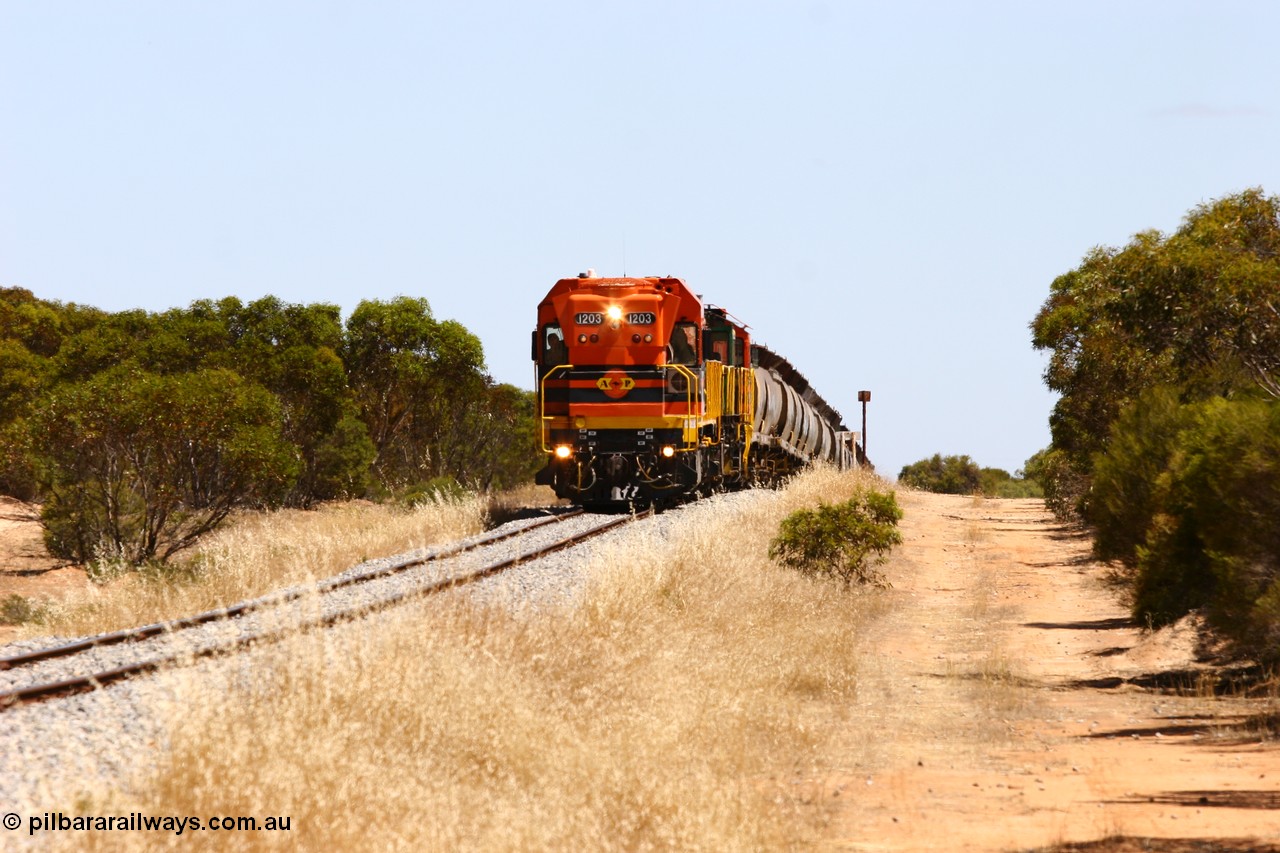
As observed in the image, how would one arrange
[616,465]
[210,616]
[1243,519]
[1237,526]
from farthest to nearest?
[616,465] → [1237,526] → [1243,519] → [210,616]

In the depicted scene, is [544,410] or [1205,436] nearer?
[1205,436]

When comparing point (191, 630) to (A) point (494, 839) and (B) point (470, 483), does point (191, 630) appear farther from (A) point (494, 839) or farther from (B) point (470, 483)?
(B) point (470, 483)

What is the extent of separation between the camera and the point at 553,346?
2469cm

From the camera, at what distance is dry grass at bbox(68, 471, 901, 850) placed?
7207 millimetres

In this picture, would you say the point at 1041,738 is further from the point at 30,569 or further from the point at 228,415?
the point at 30,569

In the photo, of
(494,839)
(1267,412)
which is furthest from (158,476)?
(494,839)

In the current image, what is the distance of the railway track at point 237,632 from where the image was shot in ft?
33.3

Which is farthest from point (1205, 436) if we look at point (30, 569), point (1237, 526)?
point (30, 569)

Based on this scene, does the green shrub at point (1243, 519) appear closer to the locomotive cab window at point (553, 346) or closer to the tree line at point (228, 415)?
the locomotive cab window at point (553, 346)

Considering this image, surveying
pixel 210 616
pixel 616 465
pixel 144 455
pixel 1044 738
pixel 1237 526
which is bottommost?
pixel 1044 738

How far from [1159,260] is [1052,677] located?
21.8 ft

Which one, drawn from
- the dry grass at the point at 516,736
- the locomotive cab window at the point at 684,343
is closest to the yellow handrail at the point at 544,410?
the locomotive cab window at the point at 684,343

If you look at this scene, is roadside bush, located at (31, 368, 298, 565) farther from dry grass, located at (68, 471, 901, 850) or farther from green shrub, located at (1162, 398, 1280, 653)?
green shrub, located at (1162, 398, 1280, 653)

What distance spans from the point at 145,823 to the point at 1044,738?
7.67 metres
